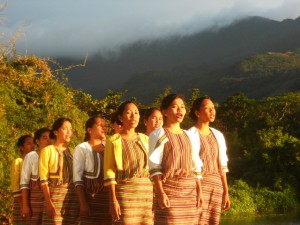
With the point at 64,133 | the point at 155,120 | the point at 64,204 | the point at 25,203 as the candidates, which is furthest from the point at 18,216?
the point at 155,120

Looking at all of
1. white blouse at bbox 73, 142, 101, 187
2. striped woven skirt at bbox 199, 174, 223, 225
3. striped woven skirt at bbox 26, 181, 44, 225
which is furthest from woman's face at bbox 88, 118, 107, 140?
striped woven skirt at bbox 199, 174, 223, 225

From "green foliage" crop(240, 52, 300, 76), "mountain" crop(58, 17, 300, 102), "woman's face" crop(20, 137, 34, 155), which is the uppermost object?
"mountain" crop(58, 17, 300, 102)

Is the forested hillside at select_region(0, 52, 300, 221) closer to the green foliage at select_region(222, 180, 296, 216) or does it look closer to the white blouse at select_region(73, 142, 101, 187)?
the green foliage at select_region(222, 180, 296, 216)

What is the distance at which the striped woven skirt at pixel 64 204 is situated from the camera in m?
4.68

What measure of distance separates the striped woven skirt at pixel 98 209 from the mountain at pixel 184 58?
70494 mm

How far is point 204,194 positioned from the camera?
4.25m

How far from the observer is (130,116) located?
4.27 m

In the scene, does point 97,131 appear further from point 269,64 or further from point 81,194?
point 269,64

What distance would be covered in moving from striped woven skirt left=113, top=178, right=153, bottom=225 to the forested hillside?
13.5ft

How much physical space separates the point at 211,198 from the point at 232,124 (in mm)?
29231

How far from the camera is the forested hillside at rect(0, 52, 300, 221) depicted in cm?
866

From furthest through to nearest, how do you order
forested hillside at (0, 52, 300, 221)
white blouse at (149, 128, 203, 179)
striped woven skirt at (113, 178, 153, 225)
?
forested hillside at (0, 52, 300, 221) → striped woven skirt at (113, 178, 153, 225) → white blouse at (149, 128, 203, 179)

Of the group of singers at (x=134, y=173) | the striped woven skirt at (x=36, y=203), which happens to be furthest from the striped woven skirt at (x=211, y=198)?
the striped woven skirt at (x=36, y=203)

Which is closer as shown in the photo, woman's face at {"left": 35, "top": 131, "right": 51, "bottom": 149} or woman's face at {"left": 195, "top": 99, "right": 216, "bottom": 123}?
woman's face at {"left": 195, "top": 99, "right": 216, "bottom": 123}
